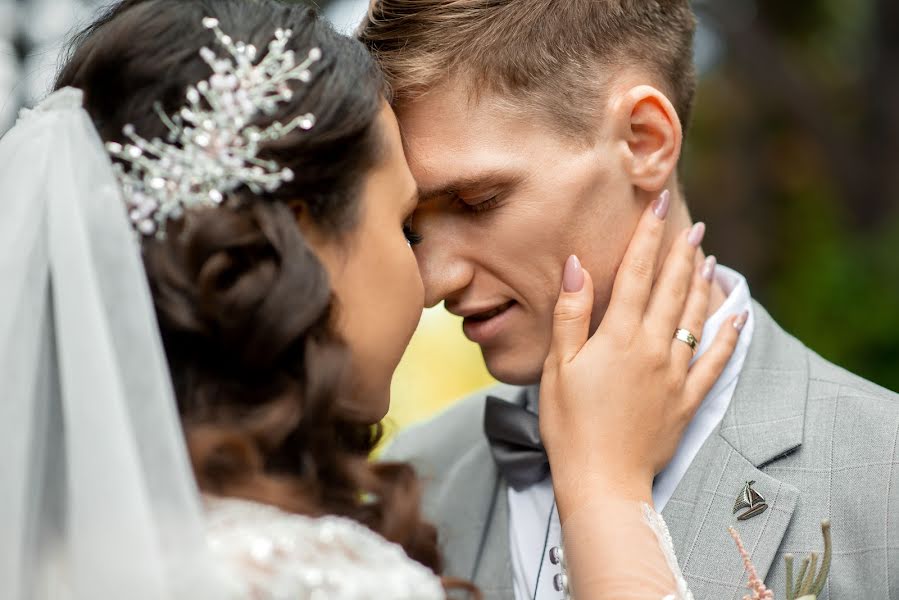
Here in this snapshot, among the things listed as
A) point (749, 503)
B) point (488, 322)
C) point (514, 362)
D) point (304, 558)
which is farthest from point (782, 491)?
point (304, 558)

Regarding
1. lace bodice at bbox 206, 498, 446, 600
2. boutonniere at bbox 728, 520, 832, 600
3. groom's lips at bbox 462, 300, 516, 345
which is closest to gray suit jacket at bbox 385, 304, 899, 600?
boutonniere at bbox 728, 520, 832, 600

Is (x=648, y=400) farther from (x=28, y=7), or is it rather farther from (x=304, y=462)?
(x=28, y=7)

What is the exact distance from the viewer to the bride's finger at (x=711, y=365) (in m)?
2.65

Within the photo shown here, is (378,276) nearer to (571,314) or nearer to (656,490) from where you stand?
(571,314)

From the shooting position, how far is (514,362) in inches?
112

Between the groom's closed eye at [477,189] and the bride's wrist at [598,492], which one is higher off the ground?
the groom's closed eye at [477,189]

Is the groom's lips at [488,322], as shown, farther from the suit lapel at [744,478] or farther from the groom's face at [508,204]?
the suit lapel at [744,478]

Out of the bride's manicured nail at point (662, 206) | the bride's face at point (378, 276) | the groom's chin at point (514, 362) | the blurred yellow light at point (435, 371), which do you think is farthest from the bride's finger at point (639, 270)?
the blurred yellow light at point (435, 371)

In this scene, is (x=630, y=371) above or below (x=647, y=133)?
below

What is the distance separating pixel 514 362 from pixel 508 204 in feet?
1.49

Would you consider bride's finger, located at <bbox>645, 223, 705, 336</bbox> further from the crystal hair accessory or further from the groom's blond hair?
the crystal hair accessory

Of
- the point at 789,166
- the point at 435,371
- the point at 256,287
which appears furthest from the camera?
the point at 789,166

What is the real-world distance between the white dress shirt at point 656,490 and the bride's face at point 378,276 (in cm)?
71

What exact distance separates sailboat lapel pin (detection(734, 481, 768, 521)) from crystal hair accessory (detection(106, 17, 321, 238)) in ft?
4.41
